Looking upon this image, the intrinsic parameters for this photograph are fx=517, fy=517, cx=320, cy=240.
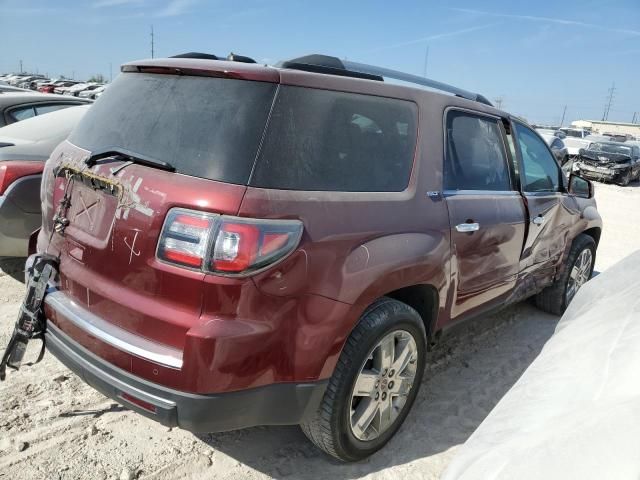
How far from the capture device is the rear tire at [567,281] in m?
4.54

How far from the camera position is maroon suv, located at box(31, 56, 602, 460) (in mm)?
1897

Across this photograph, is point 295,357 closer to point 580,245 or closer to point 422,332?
point 422,332

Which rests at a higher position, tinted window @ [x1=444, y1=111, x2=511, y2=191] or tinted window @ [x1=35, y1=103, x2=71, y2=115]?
tinted window @ [x1=444, y1=111, x2=511, y2=191]

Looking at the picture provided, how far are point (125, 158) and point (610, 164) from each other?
789 inches

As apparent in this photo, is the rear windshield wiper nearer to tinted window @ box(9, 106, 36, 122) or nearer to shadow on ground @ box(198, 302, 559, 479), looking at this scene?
shadow on ground @ box(198, 302, 559, 479)

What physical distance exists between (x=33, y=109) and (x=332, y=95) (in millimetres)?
4808

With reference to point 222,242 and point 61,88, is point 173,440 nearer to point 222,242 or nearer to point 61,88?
point 222,242

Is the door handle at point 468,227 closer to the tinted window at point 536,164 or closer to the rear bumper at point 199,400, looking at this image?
the tinted window at point 536,164

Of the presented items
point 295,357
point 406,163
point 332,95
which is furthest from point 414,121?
point 295,357

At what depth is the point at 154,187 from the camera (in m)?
1.98

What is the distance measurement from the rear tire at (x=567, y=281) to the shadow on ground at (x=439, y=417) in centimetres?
33

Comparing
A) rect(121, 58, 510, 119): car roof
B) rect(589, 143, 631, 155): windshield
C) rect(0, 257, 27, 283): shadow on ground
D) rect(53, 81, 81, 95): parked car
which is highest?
rect(121, 58, 510, 119): car roof

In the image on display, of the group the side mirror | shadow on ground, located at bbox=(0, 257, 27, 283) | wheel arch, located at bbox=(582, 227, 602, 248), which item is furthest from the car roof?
wheel arch, located at bbox=(582, 227, 602, 248)

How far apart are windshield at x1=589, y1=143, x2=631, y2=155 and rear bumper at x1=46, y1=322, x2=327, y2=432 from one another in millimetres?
21180
